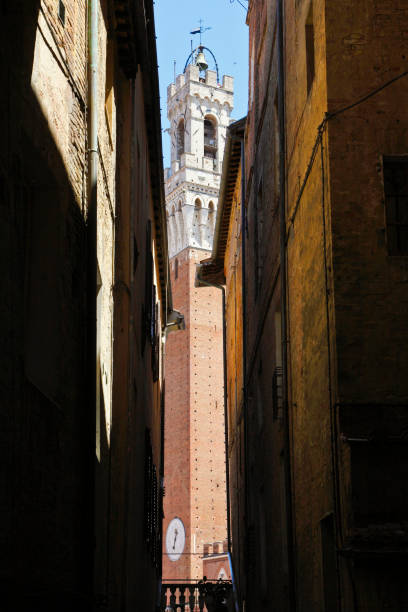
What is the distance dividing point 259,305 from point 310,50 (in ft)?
19.1

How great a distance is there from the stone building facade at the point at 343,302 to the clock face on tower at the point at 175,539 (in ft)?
119

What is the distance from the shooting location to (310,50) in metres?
10.6

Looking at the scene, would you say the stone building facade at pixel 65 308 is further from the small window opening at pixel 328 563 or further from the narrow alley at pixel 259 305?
the small window opening at pixel 328 563

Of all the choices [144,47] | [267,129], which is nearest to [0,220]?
[144,47]

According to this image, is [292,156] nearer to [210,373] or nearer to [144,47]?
[144,47]

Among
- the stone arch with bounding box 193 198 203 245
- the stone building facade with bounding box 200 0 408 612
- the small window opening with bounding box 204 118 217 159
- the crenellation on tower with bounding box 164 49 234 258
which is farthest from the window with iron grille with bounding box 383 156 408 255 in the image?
the small window opening with bounding box 204 118 217 159

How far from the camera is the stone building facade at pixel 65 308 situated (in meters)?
5.44

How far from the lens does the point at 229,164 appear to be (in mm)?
21000

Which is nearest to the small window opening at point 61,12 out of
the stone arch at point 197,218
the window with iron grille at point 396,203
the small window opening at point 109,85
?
the small window opening at point 109,85

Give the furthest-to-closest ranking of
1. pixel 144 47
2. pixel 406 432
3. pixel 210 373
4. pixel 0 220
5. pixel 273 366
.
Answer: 1. pixel 210 373
2. pixel 273 366
3. pixel 144 47
4. pixel 406 432
5. pixel 0 220

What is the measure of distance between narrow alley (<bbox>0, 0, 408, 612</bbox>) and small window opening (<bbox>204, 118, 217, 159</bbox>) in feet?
133

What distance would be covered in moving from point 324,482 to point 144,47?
20.8 ft

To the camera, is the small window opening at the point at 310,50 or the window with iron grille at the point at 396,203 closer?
the window with iron grille at the point at 396,203

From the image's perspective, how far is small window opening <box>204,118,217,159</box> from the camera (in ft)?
186
